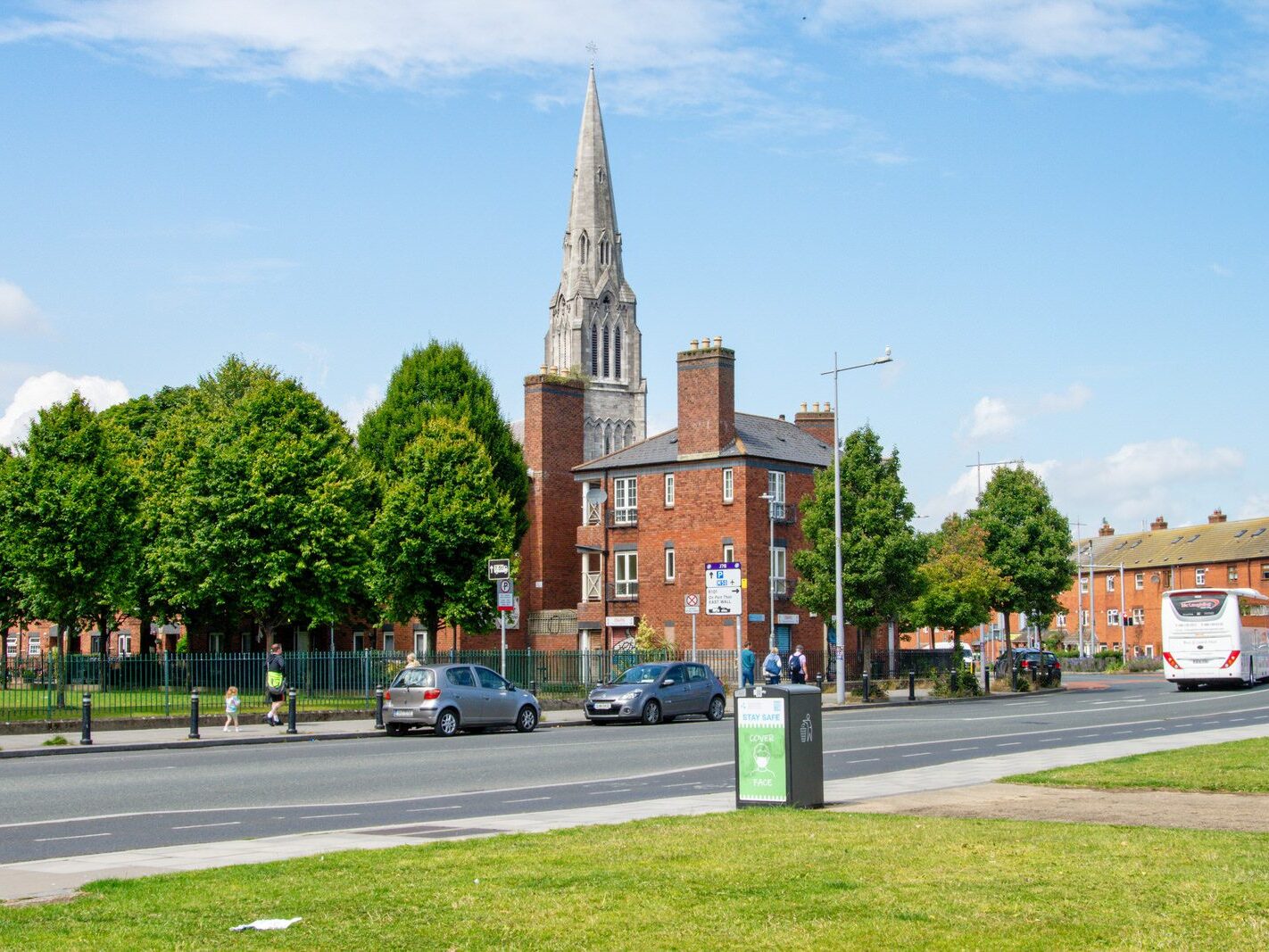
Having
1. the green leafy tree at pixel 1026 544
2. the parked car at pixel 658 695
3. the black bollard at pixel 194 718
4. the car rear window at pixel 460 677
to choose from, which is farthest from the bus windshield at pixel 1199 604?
the black bollard at pixel 194 718

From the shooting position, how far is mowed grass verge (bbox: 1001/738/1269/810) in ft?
55.1

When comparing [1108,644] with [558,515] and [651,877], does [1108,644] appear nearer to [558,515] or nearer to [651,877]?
[558,515]

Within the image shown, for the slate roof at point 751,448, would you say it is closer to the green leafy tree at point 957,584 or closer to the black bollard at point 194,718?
the green leafy tree at point 957,584

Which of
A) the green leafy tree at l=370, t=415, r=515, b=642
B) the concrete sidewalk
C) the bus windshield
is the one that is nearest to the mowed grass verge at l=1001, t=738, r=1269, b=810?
the concrete sidewalk

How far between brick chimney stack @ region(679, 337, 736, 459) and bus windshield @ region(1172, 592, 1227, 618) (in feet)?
58.7

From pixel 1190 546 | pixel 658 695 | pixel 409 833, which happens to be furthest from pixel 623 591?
pixel 1190 546

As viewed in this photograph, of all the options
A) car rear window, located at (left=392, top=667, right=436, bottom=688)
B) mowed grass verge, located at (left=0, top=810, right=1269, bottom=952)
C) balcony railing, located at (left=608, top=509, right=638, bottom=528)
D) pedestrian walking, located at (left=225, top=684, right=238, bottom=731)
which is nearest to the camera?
mowed grass verge, located at (left=0, top=810, right=1269, bottom=952)

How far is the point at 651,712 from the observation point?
Answer: 35375 mm

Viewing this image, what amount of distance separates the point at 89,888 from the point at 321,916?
229cm

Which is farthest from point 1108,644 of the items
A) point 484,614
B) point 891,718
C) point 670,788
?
point 670,788

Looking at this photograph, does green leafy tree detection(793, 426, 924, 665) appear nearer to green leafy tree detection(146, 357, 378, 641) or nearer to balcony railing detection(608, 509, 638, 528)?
balcony railing detection(608, 509, 638, 528)

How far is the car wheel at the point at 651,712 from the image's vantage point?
35250 mm

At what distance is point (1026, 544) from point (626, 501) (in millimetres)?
17638

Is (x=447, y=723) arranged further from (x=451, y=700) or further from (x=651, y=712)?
(x=651, y=712)
